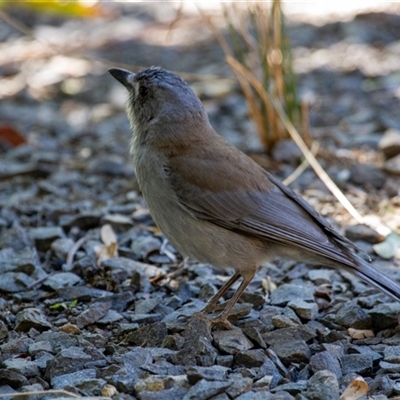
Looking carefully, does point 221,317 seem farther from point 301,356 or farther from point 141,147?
point 141,147

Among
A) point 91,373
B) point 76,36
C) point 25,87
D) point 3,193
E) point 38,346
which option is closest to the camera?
point 91,373

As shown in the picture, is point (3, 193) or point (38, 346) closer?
point (38, 346)

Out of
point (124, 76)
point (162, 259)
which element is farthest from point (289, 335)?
point (124, 76)

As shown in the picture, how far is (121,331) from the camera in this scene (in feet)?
15.5

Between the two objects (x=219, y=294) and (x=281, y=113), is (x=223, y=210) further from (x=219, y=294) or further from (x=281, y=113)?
(x=281, y=113)

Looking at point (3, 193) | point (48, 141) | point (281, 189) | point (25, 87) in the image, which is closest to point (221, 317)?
point (281, 189)

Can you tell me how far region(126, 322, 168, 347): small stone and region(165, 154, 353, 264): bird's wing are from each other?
2.68ft

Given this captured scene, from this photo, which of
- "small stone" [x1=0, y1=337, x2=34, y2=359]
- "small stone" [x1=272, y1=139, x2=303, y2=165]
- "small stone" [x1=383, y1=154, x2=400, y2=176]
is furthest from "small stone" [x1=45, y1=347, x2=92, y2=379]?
"small stone" [x1=383, y1=154, x2=400, y2=176]

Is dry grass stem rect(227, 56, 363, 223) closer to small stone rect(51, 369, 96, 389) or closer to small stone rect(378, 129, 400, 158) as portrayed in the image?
small stone rect(378, 129, 400, 158)

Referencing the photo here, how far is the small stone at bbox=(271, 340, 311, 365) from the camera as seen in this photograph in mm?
4398

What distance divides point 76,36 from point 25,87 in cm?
212

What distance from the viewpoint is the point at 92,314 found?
4895mm

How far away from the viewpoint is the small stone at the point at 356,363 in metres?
4.29

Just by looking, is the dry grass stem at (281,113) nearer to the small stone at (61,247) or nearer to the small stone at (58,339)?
the small stone at (61,247)
